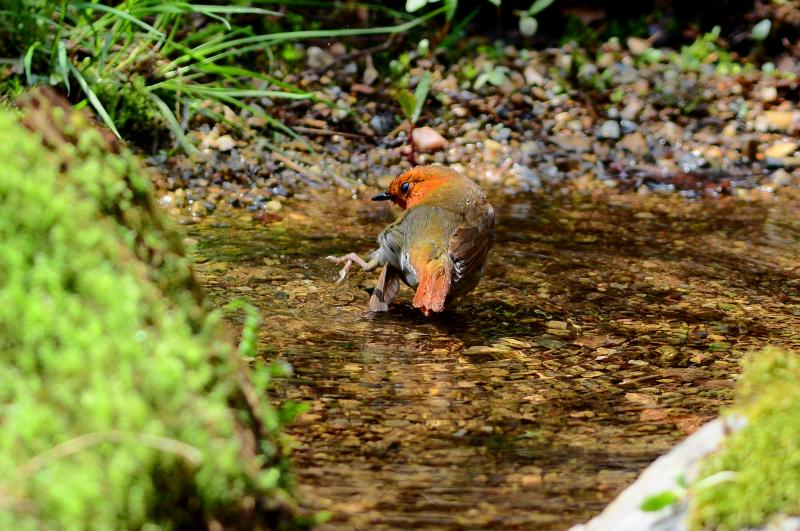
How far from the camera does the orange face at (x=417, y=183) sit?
509 centimetres

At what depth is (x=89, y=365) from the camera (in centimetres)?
193

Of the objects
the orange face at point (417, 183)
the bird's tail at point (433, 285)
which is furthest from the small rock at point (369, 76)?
the bird's tail at point (433, 285)

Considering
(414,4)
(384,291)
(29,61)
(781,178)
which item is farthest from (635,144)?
(29,61)

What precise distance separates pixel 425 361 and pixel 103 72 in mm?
2973

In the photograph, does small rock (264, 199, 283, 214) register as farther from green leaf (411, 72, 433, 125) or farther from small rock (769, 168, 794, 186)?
small rock (769, 168, 794, 186)

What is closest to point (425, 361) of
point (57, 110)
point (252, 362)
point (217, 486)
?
point (252, 362)

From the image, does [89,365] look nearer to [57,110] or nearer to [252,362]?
[57,110]

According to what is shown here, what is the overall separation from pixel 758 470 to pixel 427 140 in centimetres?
515

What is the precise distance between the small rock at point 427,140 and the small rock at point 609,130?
3.51 ft

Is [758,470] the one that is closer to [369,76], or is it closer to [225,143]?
[225,143]

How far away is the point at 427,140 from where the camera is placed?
7082 mm

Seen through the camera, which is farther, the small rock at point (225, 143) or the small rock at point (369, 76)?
the small rock at point (369, 76)

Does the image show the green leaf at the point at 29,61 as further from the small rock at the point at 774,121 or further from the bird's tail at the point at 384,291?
the small rock at the point at 774,121

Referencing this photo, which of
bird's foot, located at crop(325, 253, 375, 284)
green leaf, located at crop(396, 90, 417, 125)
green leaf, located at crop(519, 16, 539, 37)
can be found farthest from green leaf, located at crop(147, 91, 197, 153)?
green leaf, located at crop(519, 16, 539, 37)
